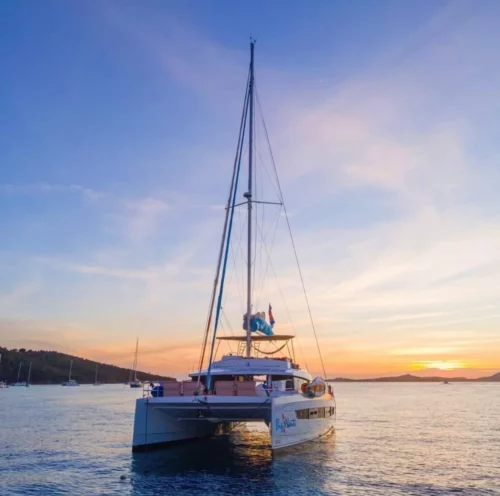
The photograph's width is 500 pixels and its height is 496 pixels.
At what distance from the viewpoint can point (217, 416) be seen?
1955 centimetres

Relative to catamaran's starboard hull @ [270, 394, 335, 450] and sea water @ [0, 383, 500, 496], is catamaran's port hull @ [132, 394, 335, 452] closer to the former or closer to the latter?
catamaran's starboard hull @ [270, 394, 335, 450]

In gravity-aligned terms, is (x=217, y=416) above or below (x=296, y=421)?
above

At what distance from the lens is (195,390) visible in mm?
18219

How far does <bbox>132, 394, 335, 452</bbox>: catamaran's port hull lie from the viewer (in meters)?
17.4

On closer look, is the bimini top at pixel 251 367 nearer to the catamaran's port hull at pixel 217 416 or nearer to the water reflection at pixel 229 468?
the catamaran's port hull at pixel 217 416

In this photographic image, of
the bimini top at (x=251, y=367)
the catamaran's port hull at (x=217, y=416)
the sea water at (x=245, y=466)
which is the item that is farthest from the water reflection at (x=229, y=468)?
the bimini top at (x=251, y=367)

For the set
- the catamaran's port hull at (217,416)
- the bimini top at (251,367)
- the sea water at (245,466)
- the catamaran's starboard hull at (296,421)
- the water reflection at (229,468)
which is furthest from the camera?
the bimini top at (251,367)

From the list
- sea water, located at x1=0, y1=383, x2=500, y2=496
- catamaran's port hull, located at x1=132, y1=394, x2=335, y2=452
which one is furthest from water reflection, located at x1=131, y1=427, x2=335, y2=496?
catamaran's port hull, located at x1=132, y1=394, x2=335, y2=452

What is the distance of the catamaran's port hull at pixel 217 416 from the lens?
Result: 17375mm

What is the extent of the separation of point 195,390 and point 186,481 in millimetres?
3657

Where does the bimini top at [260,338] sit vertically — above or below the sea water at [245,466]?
above

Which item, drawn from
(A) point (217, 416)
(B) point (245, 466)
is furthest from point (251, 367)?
(B) point (245, 466)

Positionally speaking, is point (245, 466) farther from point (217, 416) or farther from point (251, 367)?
point (251, 367)

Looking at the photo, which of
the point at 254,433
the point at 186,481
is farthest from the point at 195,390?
the point at 254,433
